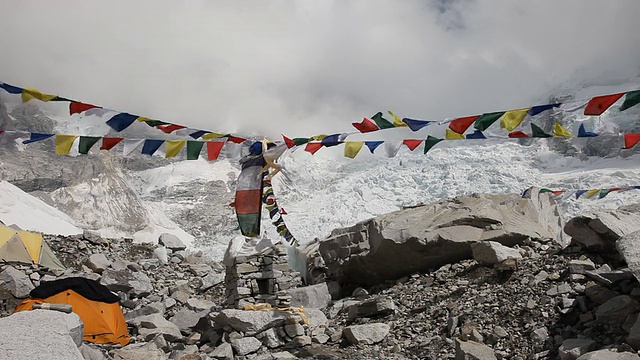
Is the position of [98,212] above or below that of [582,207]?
above

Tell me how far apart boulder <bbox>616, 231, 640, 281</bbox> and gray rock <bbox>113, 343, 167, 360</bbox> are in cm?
652

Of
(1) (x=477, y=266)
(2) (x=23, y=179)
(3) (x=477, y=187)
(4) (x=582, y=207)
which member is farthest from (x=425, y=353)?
(2) (x=23, y=179)

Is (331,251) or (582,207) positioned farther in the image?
(582,207)

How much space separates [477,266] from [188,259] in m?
10.7

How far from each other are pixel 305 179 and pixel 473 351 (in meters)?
75.2

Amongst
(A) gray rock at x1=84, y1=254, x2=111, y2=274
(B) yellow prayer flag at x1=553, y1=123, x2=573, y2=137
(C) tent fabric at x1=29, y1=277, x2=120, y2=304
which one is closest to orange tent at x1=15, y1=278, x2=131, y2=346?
(C) tent fabric at x1=29, y1=277, x2=120, y2=304

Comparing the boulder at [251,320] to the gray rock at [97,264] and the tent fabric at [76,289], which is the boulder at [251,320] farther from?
the gray rock at [97,264]

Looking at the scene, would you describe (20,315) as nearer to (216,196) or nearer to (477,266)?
(477,266)

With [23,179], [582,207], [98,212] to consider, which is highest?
[23,179]

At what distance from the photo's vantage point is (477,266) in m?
10.1

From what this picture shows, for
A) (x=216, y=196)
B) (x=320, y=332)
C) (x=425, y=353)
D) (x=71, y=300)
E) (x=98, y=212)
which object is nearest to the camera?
(x=425, y=353)

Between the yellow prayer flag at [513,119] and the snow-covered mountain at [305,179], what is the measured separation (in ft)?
82.4

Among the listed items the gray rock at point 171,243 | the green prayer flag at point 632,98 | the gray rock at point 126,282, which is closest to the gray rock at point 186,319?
the gray rock at point 126,282

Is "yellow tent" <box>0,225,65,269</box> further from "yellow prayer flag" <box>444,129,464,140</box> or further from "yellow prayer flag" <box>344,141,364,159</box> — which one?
"yellow prayer flag" <box>444,129,464,140</box>
